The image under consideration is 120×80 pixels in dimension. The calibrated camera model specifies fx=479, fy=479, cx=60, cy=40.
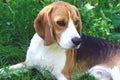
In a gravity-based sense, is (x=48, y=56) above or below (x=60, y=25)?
below

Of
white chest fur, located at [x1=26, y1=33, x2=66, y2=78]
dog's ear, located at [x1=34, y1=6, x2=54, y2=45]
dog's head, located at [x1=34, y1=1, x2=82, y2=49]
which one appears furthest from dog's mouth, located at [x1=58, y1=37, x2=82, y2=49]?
white chest fur, located at [x1=26, y1=33, x2=66, y2=78]

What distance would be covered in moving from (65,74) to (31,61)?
41 cm

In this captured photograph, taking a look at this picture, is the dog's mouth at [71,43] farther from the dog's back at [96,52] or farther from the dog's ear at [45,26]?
the dog's back at [96,52]

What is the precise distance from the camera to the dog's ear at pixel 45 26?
4.88 meters

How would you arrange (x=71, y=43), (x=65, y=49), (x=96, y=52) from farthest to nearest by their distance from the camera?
1. (x=96, y=52)
2. (x=65, y=49)
3. (x=71, y=43)

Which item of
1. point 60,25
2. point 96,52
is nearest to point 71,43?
point 60,25

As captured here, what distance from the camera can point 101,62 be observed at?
541cm

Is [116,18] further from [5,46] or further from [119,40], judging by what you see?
[5,46]

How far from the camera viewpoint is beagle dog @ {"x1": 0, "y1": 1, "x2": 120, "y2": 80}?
484 cm

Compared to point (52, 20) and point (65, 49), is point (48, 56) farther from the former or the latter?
point (52, 20)

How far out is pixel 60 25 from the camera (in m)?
4.83

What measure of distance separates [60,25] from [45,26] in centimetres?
18

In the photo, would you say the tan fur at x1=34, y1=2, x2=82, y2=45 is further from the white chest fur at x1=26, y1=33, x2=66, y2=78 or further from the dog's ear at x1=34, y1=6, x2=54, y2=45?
the white chest fur at x1=26, y1=33, x2=66, y2=78

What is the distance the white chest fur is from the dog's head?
214 millimetres
